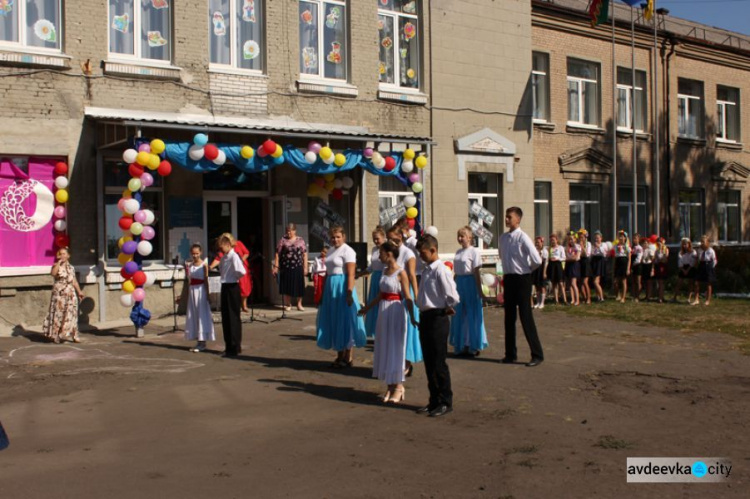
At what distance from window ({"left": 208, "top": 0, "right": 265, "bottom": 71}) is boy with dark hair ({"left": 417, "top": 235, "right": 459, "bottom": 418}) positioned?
945 centimetres

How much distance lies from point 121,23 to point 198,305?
6.22 metres

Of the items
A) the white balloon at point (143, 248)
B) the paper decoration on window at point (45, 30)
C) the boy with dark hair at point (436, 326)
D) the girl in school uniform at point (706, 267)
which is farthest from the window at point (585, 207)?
the boy with dark hair at point (436, 326)

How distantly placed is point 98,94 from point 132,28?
1532 mm

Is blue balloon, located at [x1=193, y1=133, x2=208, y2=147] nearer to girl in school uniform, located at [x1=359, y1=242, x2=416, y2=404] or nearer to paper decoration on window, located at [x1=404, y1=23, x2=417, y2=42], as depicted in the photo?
girl in school uniform, located at [x1=359, y1=242, x2=416, y2=404]

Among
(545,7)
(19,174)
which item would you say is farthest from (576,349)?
(545,7)

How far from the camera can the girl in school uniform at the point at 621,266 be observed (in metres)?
20.3

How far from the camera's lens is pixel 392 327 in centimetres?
896

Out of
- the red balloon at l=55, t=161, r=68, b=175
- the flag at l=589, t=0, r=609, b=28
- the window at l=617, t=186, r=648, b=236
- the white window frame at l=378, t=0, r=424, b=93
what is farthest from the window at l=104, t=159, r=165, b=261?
the window at l=617, t=186, r=648, b=236

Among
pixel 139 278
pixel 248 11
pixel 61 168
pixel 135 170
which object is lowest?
pixel 139 278

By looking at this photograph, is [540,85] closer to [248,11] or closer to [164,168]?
[248,11]

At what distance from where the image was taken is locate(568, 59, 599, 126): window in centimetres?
Result: 2420

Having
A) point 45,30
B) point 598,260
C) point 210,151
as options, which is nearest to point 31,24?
point 45,30

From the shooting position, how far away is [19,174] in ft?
46.4

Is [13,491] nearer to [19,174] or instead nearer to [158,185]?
[19,174]
